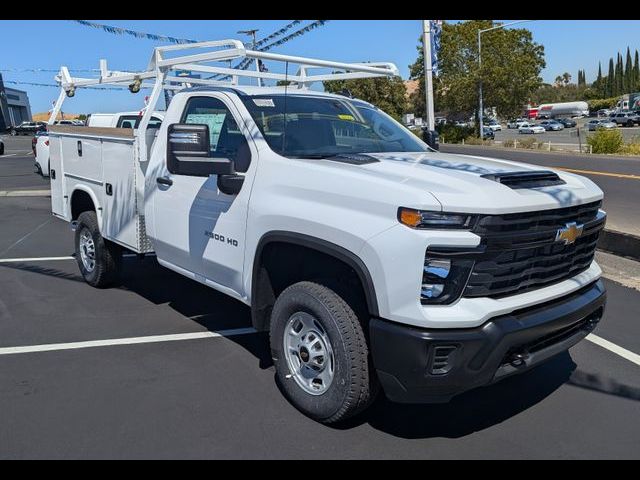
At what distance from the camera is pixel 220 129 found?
4441mm

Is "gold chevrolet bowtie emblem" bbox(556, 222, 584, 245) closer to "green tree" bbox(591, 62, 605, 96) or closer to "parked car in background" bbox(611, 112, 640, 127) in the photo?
"parked car in background" bbox(611, 112, 640, 127)

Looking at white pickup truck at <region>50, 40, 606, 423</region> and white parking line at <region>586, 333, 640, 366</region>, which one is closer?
white pickup truck at <region>50, 40, 606, 423</region>

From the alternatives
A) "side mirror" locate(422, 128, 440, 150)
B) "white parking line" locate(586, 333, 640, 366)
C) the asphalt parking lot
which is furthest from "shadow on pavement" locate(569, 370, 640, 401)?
"side mirror" locate(422, 128, 440, 150)

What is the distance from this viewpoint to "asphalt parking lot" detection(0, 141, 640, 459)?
10.6 ft

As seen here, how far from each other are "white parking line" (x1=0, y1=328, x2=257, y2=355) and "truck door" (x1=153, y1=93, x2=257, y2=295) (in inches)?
25.6

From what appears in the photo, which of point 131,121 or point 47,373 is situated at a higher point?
point 131,121

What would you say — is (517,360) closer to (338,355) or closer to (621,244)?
(338,355)

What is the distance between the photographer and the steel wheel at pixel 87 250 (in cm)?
622

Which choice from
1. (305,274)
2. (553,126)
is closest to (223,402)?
(305,274)

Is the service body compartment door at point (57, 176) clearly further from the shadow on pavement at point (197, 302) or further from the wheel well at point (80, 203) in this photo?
the shadow on pavement at point (197, 302)
